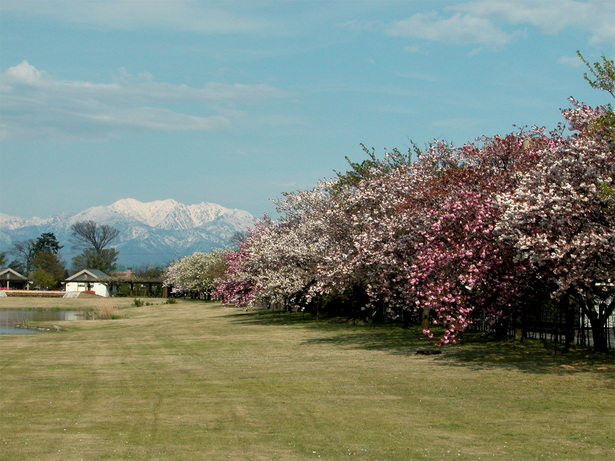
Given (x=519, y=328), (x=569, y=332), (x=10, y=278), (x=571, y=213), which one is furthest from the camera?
(x=10, y=278)

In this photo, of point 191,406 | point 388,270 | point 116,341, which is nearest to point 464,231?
point 388,270

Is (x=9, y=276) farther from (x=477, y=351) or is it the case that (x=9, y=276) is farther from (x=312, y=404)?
(x=312, y=404)

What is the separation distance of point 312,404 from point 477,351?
10.2 meters

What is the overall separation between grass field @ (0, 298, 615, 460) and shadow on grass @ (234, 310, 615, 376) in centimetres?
9

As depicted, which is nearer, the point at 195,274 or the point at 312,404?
the point at 312,404

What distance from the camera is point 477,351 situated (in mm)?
21625

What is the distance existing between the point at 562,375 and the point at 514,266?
11.6 ft

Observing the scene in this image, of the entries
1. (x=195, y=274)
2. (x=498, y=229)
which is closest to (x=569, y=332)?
(x=498, y=229)

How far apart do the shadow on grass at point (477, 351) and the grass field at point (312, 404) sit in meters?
0.09

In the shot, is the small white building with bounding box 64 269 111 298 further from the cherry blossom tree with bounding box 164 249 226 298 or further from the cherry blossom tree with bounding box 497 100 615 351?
the cherry blossom tree with bounding box 497 100 615 351

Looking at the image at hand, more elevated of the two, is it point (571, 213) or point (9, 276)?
point (571, 213)

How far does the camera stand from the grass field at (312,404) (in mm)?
9578

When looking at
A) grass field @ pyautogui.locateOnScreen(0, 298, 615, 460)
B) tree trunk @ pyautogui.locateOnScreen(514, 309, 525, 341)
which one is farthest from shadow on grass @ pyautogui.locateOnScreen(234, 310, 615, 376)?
tree trunk @ pyautogui.locateOnScreen(514, 309, 525, 341)

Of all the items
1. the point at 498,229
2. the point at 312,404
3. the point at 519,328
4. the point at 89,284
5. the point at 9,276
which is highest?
the point at 498,229
